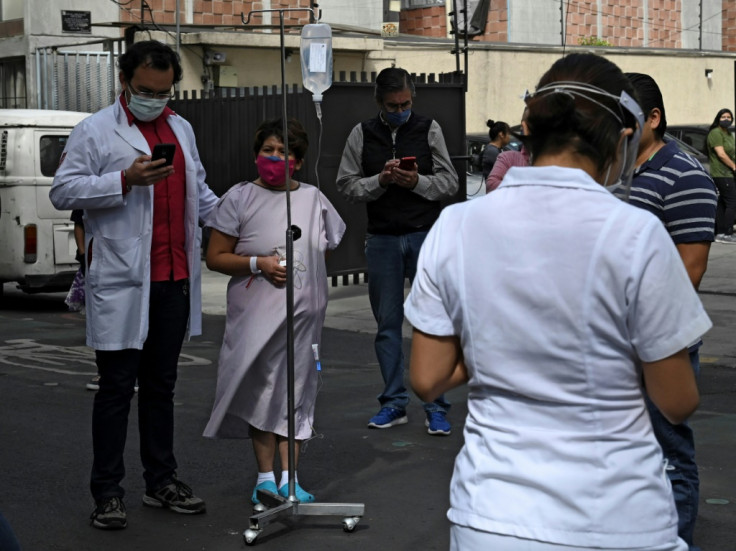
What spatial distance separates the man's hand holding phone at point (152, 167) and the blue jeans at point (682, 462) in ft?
7.13

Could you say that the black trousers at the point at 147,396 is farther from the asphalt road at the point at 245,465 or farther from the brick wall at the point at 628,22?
the brick wall at the point at 628,22

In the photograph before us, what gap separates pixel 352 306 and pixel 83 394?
15.9 feet

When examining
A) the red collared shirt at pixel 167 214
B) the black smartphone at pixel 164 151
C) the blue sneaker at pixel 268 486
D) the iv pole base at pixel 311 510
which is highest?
the black smartphone at pixel 164 151

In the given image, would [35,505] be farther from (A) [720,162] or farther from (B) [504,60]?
(B) [504,60]

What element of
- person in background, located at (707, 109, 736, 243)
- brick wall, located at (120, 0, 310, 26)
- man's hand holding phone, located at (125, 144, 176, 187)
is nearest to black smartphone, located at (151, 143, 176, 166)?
man's hand holding phone, located at (125, 144, 176, 187)

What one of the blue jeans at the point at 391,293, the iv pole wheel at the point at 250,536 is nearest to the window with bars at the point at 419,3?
the blue jeans at the point at 391,293

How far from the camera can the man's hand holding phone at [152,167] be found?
5.25 metres

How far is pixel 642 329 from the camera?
7.69 feet

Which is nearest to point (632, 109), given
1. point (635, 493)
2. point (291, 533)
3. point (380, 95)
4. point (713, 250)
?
point (635, 493)

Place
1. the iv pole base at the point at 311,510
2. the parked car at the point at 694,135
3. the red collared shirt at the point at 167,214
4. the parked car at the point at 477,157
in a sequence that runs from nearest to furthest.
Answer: the iv pole base at the point at 311,510 < the red collared shirt at the point at 167,214 < the parked car at the point at 477,157 < the parked car at the point at 694,135

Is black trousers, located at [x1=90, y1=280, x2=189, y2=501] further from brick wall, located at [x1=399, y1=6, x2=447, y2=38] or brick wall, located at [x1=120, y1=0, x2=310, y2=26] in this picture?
brick wall, located at [x1=399, y1=6, x2=447, y2=38]

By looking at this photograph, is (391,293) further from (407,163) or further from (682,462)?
(682,462)

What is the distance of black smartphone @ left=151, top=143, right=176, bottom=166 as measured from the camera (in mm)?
5250

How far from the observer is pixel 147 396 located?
5.66 meters
